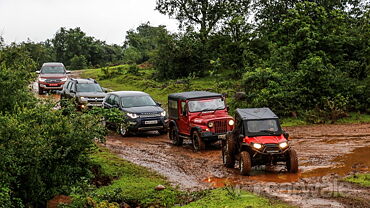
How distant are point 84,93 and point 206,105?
9372mm

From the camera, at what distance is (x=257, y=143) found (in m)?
13.2

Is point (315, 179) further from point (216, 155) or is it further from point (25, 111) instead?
point (25, 111)

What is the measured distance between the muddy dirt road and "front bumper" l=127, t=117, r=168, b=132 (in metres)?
0.46

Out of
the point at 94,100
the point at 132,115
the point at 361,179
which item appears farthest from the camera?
the point at 94,100

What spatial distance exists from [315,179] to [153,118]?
8761 mm

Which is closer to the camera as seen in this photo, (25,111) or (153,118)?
(25,111)

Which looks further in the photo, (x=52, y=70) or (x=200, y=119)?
(x=52, y=70)

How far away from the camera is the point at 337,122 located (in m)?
22.3

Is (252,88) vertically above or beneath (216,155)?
above

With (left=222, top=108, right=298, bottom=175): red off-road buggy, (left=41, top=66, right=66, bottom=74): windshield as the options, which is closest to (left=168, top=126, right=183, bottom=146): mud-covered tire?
(left=222, top=108, right=298, bottom=175): red off-road buggy

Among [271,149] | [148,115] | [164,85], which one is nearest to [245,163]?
[271,149]

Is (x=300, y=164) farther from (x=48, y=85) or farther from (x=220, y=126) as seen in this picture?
(x=48, y=85)

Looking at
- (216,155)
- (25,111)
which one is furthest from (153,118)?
(25,111)

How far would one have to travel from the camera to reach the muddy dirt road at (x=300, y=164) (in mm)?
10977
